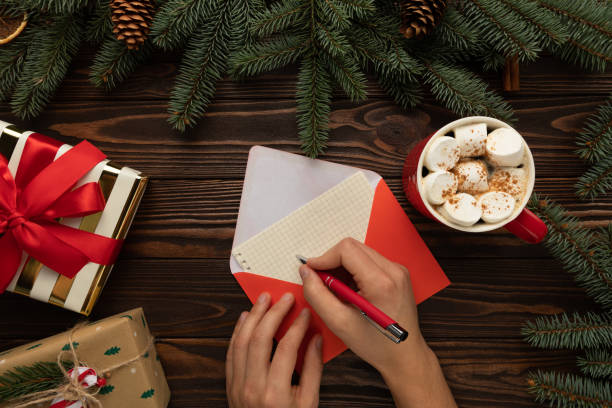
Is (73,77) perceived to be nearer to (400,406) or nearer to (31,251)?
(31,251)

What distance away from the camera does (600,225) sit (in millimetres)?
740

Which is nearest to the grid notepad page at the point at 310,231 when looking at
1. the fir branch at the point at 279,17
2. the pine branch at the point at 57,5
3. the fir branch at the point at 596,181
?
the fir branch at the point at 279,17

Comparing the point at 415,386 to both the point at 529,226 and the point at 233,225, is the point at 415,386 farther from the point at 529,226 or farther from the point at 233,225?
the point at 233,225

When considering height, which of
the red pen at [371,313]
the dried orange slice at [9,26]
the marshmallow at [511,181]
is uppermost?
the dried orange slice at [9,26]

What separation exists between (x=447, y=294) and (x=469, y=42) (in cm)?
50

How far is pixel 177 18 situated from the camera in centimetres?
64

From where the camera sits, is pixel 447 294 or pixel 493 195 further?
pixel 447 294

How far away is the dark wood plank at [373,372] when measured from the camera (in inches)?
29.6

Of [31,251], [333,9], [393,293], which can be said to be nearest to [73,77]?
[31,251]

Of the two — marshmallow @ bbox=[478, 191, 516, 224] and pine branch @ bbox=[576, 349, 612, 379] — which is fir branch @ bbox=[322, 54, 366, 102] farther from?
pine branch @ bbox=[576, 349, 612, 379]

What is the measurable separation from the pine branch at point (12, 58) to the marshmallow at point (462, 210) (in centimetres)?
86

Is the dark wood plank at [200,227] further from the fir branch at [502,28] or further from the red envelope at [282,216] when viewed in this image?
the fir branch at [502,28]

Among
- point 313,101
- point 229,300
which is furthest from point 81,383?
point 313,101

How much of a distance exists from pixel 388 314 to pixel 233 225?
1.17 feet
